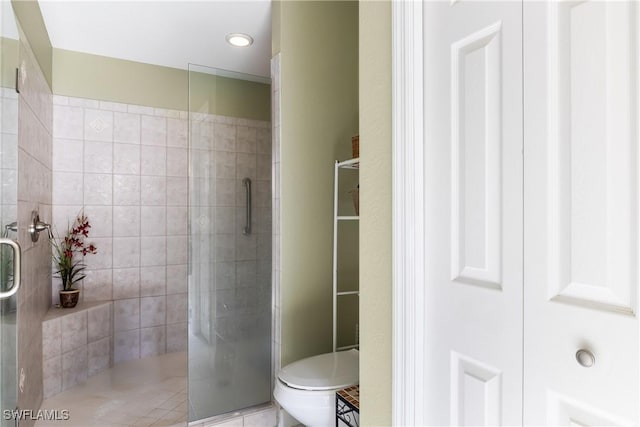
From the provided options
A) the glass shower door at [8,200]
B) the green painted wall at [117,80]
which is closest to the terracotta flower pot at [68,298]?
the glass shower door at [8,200]

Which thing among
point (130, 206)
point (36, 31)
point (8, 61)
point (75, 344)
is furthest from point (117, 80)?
point (75, 344)

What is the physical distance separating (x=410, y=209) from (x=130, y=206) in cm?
275

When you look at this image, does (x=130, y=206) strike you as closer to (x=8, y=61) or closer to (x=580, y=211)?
(x=8, y=61)

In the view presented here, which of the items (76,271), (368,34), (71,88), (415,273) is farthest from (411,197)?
(71,88)

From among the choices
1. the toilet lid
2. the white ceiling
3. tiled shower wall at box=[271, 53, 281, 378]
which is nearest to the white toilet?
the toilet lid

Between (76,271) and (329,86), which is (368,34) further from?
(76,271)

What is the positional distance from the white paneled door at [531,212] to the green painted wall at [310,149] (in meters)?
1.24

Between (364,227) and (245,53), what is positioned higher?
(245,53)

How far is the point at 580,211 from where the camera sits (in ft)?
2.19

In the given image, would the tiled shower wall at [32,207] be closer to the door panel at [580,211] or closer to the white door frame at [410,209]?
the white door frame at [410,209]

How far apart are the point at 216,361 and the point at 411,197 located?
1643 mm

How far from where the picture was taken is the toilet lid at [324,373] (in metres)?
1.64

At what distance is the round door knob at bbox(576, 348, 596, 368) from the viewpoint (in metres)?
0.64

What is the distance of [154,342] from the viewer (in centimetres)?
315
